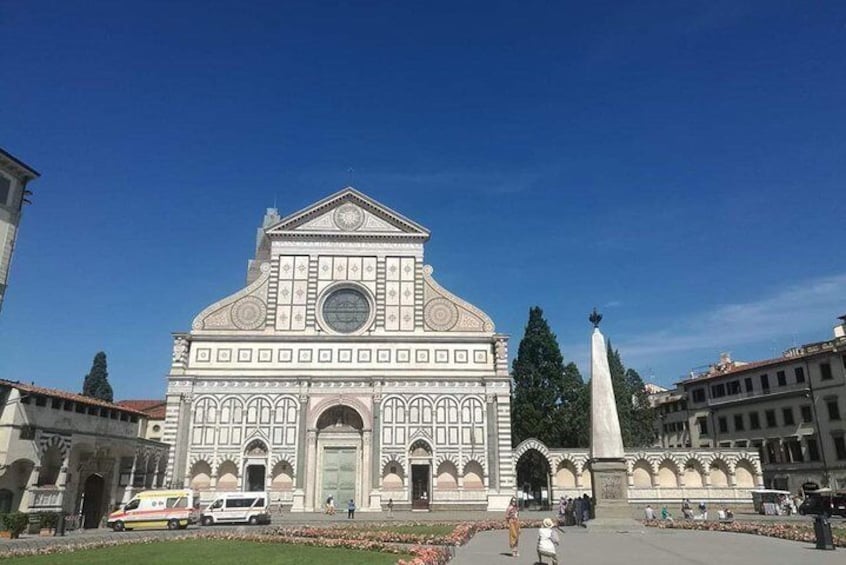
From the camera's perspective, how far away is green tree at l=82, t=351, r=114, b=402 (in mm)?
57094

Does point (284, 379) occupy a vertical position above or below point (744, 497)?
above

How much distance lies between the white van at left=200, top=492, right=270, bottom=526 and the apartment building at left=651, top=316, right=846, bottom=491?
121 feet

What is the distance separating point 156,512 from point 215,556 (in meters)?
14.2

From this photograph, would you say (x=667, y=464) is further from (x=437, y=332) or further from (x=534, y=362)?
(x=437, y=332)

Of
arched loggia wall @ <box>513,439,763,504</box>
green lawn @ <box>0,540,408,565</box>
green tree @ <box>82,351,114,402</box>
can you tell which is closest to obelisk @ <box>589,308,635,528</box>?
green lawn @ <box>0,540,408,565</box>

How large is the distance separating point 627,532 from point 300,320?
25858 millimetres

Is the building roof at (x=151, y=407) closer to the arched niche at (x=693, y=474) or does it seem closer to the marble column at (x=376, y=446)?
the marble column at (x=376, y=446)

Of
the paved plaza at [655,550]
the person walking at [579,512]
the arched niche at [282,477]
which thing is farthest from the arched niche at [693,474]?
the arched niche at [282,477]

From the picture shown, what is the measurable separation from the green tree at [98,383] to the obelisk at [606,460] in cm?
4836

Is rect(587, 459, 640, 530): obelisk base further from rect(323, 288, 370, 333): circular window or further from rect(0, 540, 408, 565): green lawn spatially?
rect(323, 288, 370, 333): circular window

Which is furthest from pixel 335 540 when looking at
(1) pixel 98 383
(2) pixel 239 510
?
(1) pixel 98 383

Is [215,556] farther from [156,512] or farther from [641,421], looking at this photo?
[641,421]

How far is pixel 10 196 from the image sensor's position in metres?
30.8

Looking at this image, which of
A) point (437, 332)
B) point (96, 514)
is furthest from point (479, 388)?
point (96, 514)
